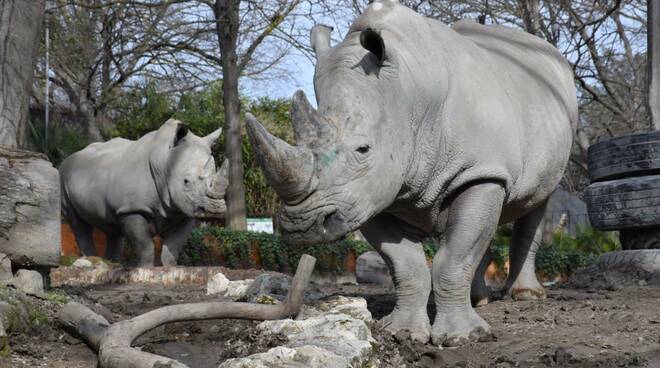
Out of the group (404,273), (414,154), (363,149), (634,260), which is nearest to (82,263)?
(634,260)

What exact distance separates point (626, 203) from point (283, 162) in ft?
13.5

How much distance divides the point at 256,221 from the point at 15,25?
12.0 m

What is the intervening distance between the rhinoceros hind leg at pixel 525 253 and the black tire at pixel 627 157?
1.00 metres

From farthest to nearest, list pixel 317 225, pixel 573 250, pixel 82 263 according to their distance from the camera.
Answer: pixel 573 250 → pixel 82 263 → pixel 317 225

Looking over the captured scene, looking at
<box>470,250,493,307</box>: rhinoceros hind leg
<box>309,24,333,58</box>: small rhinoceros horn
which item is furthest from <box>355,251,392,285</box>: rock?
<box>309,24,333,58</box>: small rhinoceros horn

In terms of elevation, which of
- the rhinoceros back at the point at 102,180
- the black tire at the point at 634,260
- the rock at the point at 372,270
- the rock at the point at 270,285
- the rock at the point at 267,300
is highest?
the rhinoceros back at the point at 102,180

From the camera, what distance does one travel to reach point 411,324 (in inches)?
209

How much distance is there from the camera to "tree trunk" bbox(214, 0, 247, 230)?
15273 mm

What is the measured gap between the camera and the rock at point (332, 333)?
4.20 meters

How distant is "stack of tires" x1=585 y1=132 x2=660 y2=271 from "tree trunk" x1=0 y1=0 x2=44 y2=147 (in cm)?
450

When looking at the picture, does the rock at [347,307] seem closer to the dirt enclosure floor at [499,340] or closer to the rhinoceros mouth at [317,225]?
the dirt enclosure floor at [499,340]

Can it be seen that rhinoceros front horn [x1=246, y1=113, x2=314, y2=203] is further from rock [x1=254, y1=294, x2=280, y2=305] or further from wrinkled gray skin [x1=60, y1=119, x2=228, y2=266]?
wrinkled gray skin [x1=60, y1=119, x2=228, y2=266]

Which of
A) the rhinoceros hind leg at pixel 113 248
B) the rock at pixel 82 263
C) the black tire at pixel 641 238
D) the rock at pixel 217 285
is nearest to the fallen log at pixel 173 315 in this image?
the rock at pixel 217 285

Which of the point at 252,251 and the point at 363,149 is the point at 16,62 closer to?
the point at 363,149
